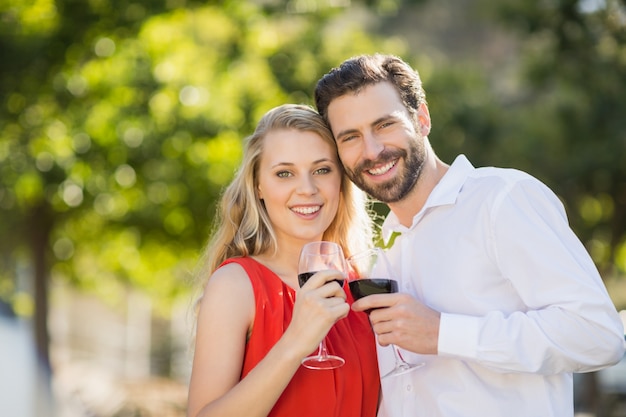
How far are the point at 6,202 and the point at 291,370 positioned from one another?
10.1 meters

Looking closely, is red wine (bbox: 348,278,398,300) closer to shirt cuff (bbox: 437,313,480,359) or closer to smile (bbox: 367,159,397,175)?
shirt cuff (bbox: 437,313,480,359)

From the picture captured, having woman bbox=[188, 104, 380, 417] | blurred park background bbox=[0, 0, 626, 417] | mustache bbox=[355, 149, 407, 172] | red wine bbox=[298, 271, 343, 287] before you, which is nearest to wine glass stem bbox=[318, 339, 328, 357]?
woman bbox=[188, 104, 380, 417]

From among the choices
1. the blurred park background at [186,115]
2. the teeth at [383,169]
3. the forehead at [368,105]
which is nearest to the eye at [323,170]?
the forehead at [368,105]

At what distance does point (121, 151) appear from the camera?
11188 millimetres

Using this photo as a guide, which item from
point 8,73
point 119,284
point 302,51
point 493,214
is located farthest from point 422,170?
point 119,284

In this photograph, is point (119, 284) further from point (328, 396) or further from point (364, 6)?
point (328, 396)

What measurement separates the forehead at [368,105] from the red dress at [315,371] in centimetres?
78

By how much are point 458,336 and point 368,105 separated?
1094 millimetres

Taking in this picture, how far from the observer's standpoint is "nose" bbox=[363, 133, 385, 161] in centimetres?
365

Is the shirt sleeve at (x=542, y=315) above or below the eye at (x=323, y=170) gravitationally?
below

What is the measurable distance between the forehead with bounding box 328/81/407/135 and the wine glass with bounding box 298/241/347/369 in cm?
61

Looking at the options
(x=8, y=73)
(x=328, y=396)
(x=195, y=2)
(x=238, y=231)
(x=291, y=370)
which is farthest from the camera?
(x=195, y=2)

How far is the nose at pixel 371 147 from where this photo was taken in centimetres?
365

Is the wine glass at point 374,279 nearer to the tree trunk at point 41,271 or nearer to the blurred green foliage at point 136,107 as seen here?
the blurred green foliage at point 136,107
